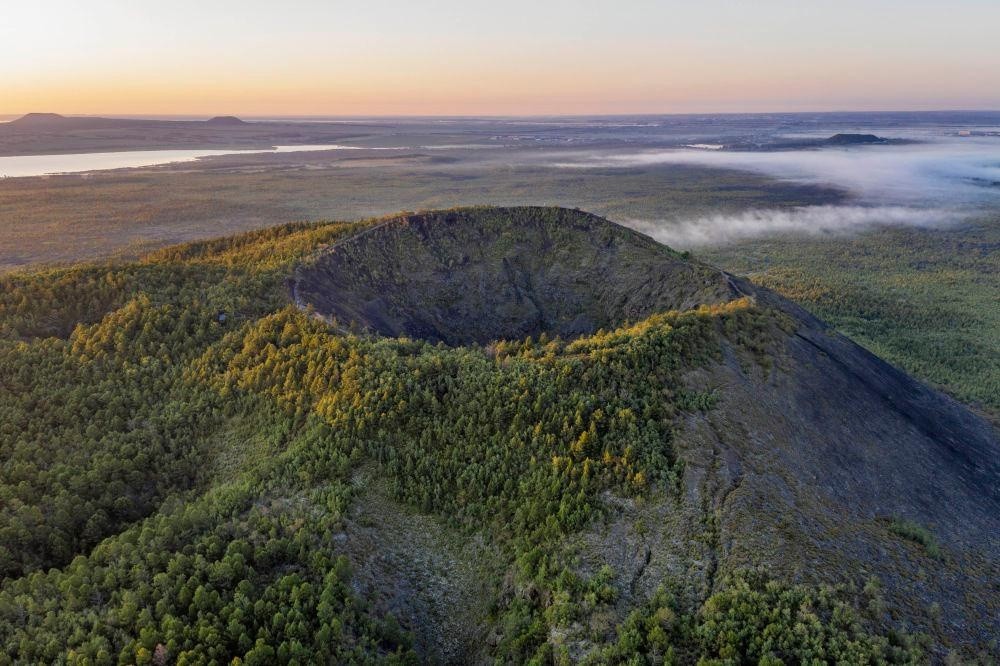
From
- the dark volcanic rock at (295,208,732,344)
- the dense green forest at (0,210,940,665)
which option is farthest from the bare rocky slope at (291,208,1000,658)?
the dense green forest at (0,210,940,665)

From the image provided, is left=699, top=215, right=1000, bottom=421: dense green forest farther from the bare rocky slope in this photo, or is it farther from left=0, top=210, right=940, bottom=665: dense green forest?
left=0, top=210, right=940, bottom=665: dense green forest

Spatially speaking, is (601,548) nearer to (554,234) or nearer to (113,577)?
(113,577)

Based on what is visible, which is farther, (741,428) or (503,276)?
(503,276)

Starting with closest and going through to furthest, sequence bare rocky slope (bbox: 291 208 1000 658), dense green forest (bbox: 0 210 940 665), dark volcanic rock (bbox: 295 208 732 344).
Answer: dense green forest (bbox: 0 210 940 665) < bare rocky slope (bbox: 291 208 1000 658) < dark volcanic rock (bbox: 295 208 732 344)

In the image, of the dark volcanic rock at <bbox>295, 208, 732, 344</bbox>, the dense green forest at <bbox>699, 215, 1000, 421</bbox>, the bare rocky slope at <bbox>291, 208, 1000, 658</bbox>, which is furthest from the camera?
the dense green forest at <bbox>699, 215, 1000, 421</bbox>

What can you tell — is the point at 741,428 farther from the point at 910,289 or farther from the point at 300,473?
the point at 910,289

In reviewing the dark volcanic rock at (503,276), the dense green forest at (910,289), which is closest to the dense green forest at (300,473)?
the dark volcanic rock at (503,276)

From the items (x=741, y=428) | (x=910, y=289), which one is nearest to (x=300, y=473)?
(x=741, y=428)

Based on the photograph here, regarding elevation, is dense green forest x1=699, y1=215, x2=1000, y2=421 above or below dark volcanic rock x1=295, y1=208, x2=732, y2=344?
below
